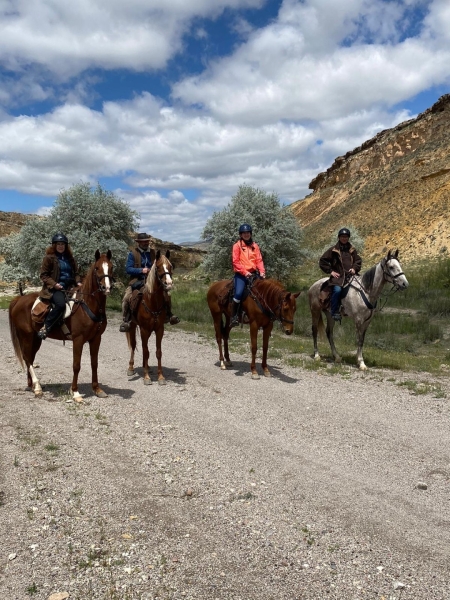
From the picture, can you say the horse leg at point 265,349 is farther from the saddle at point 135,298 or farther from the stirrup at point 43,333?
the stirrup at point 43,333

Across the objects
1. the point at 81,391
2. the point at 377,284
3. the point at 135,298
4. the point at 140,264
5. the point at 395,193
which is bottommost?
the point at 81,391

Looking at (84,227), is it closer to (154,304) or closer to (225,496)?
(154,304)

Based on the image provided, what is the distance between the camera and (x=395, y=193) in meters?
55.7

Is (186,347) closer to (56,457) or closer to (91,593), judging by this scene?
(56,457)

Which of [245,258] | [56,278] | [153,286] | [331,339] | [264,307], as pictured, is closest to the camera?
[56,278]

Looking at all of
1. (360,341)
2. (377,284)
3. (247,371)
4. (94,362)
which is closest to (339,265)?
(377,284)

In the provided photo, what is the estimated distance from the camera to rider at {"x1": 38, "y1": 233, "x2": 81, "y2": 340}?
8.56 m

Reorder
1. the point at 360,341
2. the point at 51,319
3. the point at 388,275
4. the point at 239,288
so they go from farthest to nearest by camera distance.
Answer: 1. the point at 360,341
2. the point at 388,275
3. the point at 239,288
4. the point at 51,319

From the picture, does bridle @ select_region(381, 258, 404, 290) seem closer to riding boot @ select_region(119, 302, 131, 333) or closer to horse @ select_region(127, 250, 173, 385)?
horse @ select_region(127, 250, 173, 385)

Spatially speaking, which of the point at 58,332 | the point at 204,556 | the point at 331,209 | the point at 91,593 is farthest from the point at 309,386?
the point at 331,209

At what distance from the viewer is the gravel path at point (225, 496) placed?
351 cm

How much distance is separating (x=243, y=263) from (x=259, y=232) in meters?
23.6

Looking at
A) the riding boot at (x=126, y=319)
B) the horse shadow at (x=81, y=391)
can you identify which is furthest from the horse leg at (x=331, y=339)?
the horse shadow at (x=81, y=391)

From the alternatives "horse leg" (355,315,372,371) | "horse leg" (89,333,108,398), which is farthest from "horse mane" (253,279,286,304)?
"horse leg" (89,333,108,398)
